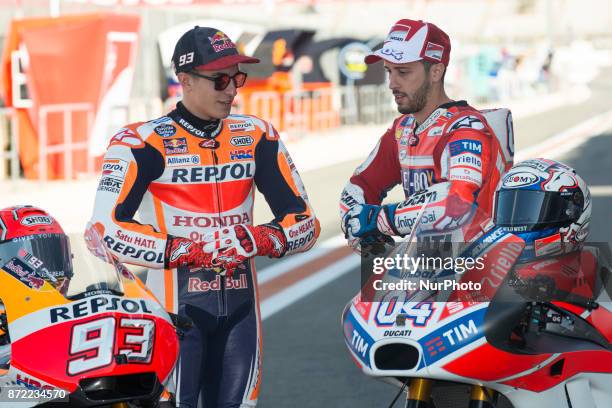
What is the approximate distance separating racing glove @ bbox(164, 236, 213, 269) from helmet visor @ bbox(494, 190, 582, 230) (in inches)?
46.7

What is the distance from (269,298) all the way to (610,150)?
62.4 ft

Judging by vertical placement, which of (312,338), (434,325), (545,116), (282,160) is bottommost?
(545,116)

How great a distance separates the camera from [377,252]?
4.88m

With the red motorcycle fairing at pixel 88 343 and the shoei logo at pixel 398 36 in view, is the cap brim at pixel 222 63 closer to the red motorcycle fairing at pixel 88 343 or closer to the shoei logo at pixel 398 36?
the shoei logo at pixel 398 36

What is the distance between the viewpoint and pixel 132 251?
4750 millimetres

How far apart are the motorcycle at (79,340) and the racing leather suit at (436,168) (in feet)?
3.67

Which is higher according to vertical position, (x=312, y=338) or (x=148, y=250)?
(x=148, y=250)

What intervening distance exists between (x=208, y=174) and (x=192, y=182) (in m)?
0.07

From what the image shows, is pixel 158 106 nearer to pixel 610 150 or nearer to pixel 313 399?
pixel 610 150

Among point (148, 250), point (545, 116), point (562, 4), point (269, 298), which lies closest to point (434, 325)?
point (148, 250)

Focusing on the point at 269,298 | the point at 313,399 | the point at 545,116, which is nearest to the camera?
the point at 313,399

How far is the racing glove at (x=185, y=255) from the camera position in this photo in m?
4.69

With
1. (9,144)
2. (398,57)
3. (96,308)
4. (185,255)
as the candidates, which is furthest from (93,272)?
(9,144)

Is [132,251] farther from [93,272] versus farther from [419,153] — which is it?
[419,153]
